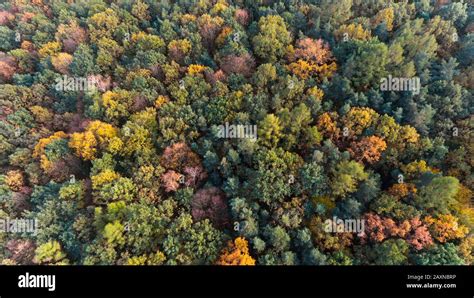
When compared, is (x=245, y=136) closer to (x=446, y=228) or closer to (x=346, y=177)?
(x=346, y=177)

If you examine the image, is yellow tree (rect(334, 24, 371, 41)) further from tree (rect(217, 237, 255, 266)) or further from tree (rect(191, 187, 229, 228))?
tree (rect(217, 237, 255, 266))

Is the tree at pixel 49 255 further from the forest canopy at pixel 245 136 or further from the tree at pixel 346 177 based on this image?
the tree at pixel 346 177

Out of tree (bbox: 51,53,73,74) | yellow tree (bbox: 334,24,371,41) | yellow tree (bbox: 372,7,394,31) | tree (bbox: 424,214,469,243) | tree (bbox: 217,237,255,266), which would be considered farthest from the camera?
tree (bbox: 51,53,73,74)

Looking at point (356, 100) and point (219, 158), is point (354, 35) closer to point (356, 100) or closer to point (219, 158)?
point (356, 100)

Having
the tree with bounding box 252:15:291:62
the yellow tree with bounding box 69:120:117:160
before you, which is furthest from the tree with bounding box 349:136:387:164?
the yellow tree with bounding box 69:120:117:160

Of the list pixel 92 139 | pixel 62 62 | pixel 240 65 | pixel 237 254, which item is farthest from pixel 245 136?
pixel 62 62

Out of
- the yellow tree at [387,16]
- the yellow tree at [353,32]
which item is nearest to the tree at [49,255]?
the yellow tree at [353,32]

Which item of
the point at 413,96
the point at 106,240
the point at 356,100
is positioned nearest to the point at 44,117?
the point at 106,240
